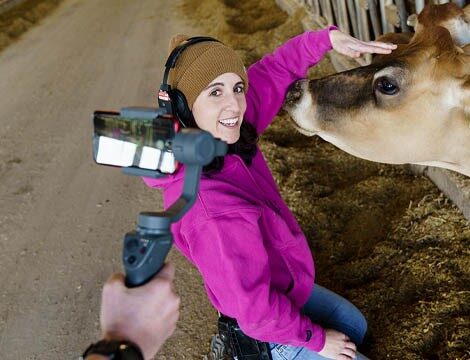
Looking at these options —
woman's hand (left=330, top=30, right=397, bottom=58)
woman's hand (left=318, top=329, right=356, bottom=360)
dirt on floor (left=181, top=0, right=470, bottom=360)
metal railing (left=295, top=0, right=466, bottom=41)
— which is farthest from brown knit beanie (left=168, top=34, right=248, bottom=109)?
metal railing (left=295, top=0, right=466, bottom=41)

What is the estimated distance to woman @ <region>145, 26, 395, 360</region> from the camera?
5.56ft

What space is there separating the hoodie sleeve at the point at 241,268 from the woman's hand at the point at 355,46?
80 centimetres

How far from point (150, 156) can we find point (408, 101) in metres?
1.30

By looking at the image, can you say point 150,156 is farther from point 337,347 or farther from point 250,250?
point 337,347

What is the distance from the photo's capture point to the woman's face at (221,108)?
70.6 inches

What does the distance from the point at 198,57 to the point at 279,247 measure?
67 centimetres

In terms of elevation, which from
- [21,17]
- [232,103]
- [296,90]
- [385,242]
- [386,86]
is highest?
[232,103]

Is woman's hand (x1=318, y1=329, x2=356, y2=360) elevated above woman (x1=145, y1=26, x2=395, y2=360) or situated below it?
below

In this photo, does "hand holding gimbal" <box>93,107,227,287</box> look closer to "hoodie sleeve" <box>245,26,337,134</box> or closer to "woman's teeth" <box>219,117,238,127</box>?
"woman's teeth" <box>219,117,238,127</box>

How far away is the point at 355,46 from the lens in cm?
212

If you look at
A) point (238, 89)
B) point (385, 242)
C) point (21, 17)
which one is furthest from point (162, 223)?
point (21, 17)

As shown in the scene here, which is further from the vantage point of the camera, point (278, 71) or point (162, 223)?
point (278, 71)

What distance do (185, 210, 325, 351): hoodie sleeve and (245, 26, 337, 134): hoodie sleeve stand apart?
2.12 feet

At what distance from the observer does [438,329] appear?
2.33 m
